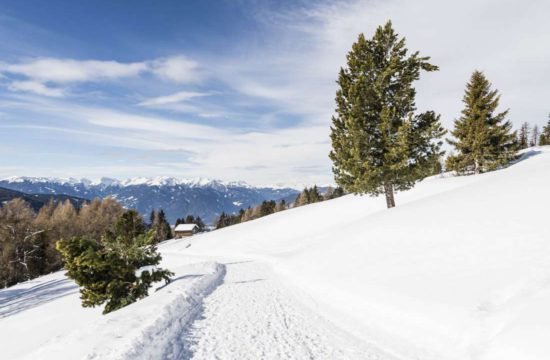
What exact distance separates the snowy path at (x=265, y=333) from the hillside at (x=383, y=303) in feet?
0.12

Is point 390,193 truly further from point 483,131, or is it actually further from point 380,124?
point 483,131

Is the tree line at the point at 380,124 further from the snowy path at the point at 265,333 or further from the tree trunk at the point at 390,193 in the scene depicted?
the snowy path at the point at 265,333

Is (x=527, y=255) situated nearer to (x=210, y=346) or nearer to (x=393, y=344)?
(x=393, y=344)

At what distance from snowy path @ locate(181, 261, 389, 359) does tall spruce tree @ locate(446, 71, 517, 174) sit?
3233 centimetres

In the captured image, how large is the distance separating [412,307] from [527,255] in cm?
392

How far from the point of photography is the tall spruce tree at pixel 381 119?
69.1ft

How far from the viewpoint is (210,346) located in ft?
25.1

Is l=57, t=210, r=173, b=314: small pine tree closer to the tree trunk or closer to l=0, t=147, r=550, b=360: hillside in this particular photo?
l=0, t=147, r=550, b=360: hillside

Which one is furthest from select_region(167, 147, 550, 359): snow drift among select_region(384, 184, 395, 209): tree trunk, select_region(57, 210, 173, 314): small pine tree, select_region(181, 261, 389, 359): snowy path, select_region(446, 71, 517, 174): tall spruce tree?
select_region(446, 71, 517, 174): tall spruce tree

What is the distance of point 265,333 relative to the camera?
8656mm

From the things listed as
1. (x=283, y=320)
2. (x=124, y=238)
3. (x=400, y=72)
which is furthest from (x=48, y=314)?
(x=400, y=72)

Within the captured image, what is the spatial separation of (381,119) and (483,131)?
1995 centimetres

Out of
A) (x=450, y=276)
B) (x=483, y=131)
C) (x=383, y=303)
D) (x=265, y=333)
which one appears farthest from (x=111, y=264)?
(x=483, y=131)

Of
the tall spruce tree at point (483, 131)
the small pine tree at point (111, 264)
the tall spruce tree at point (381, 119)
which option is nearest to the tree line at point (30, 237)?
the small pine tree at point (111, 264)
